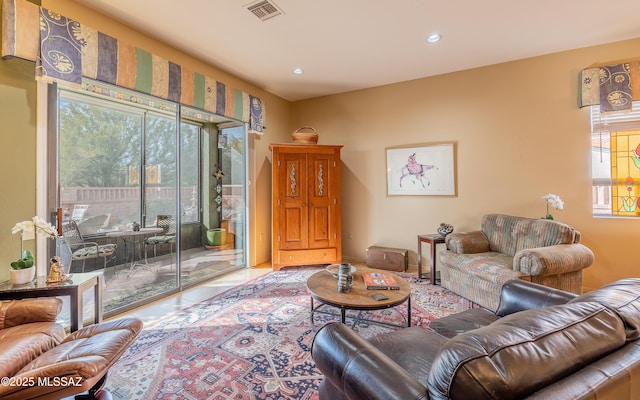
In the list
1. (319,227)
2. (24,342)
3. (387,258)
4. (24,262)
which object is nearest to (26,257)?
(24,262)

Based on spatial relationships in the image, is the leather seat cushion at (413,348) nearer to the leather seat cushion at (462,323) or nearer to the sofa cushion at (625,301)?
the leather seat cushion at (462,323)

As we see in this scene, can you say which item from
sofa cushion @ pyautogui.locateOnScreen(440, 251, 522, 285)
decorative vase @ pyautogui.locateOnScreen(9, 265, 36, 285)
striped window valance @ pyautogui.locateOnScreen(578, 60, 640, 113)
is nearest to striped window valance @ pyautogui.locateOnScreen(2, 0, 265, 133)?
decorative vase @ pyautogui.locateOnScreen(9, 265, 36, 285)

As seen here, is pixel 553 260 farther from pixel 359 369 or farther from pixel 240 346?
pixel 240 346

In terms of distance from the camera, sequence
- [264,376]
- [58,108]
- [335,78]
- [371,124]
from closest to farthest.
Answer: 1. [264,376]
2. [58,108]
3. [335,78]
4. [371,124]

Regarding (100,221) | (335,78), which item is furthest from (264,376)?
(335,78)

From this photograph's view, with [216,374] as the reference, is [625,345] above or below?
above

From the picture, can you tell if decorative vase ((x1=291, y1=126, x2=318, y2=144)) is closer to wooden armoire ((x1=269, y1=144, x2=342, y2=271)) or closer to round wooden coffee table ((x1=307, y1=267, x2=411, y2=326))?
wooden armoire ((x1=269, y1=144, x2=342, y2=271))

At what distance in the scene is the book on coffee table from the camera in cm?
233

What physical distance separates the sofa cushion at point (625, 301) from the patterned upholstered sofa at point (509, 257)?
1.50m

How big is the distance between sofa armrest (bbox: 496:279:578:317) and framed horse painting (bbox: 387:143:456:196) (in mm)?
2478

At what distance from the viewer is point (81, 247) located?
3230 millimetres

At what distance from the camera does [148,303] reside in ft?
10.2

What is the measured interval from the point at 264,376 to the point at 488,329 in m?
1.58

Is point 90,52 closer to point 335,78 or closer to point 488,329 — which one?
point 335,78
